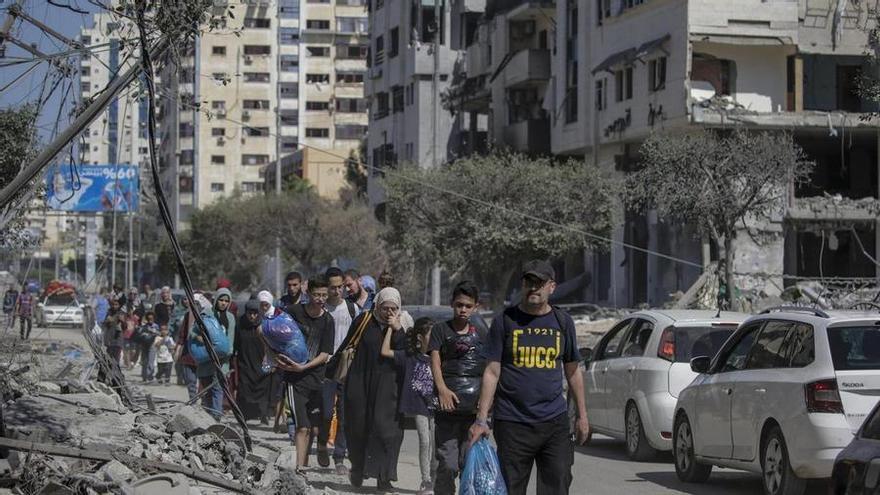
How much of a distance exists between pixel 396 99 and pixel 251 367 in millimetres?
50385

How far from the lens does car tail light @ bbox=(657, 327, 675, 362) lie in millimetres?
14922

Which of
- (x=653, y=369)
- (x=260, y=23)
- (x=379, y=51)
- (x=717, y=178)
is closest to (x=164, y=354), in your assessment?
(x=717, y=178)

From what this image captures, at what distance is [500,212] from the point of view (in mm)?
45625

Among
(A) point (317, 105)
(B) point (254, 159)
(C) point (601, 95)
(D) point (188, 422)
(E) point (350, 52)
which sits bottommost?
(D) point (188, 422)

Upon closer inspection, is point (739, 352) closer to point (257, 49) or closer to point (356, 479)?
point (356, 479)

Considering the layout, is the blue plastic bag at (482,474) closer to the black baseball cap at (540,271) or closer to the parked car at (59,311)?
the black baseball cap at (540,271)

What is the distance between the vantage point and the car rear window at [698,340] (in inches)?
586

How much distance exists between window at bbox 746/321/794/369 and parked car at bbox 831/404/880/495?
3.32 metres

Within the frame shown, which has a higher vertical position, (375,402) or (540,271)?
(540,271)

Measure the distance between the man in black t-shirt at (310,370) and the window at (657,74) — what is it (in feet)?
97.9

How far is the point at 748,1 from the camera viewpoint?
42.1m

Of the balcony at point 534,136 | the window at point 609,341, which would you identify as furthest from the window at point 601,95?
the window at point 609,341

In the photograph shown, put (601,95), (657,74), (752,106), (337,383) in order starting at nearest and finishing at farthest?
(337,383) → (752,106) → (657,74) → (601,95)

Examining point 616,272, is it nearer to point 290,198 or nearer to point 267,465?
point 290,198
